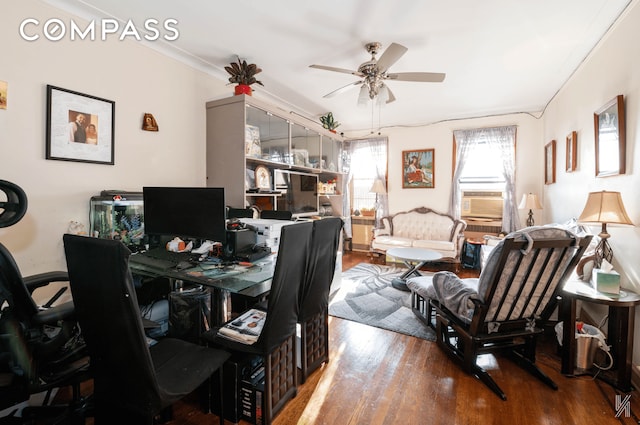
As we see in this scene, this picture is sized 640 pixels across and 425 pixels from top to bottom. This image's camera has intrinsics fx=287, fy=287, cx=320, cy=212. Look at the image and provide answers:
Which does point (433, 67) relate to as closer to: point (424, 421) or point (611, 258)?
point (611, 258)

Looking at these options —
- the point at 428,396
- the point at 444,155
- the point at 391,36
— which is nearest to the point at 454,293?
the point at 428,396

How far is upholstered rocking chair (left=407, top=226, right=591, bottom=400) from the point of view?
1729mm

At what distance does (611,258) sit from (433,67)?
240cm

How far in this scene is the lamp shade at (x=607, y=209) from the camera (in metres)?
1.89

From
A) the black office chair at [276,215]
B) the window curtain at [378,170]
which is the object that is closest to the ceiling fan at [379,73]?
the black office chair at [276,215]

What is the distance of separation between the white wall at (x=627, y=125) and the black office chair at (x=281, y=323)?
2.24 m

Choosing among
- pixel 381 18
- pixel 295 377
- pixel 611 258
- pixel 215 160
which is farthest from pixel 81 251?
pixel 611 258

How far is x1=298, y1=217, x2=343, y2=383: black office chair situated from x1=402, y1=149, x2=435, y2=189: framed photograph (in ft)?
13.5

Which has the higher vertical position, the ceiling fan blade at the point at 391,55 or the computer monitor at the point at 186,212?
the ceiling fan blade at the point at 391,55

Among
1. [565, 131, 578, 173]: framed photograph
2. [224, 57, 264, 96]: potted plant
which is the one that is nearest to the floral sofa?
[565, 131, 578, 173]: framed photograph

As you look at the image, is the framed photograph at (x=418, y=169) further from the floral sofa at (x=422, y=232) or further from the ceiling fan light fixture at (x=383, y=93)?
the ceiling fan light fixture at (x=383, y=93)

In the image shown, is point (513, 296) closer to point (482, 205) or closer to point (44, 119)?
point (44, 119)

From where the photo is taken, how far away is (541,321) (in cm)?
206

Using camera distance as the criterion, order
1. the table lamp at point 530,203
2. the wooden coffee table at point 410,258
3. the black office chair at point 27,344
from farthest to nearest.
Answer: the table lamp at point 530,203 → the wooden coffee table at point 410,258 → the black office chair at point 27,344
